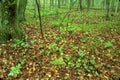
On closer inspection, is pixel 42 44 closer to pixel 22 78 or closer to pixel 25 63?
pixel 25 63

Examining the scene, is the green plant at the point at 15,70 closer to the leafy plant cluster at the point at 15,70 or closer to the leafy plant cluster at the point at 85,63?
the leafy plant cluster at the point at 15,70

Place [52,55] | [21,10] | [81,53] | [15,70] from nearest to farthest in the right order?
1. [15,70]
2. [52,55]
3. [81,53]
4. [21,10]

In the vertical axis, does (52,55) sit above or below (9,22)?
below

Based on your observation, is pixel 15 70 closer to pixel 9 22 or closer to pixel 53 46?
pixel 53 46

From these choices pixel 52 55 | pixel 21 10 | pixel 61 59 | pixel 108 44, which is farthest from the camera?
pixel 21 10

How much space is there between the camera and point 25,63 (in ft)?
19.3

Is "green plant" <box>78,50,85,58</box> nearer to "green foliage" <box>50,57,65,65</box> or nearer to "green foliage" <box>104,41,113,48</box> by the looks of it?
"green foliage" <box>50,57,65,65</box>

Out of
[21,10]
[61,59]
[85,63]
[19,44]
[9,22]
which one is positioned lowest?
[85,63]

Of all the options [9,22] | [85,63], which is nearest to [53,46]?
[85,63]

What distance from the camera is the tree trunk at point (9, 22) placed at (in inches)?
268

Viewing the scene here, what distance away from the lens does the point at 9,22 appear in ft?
23.2

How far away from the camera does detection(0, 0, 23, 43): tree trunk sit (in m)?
6.80

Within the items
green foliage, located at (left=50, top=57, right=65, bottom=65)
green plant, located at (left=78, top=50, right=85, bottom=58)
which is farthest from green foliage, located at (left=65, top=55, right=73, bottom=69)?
green plant, located at (left=78, top=50, right=85, bottom=58)

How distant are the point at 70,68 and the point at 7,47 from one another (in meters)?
2.72
